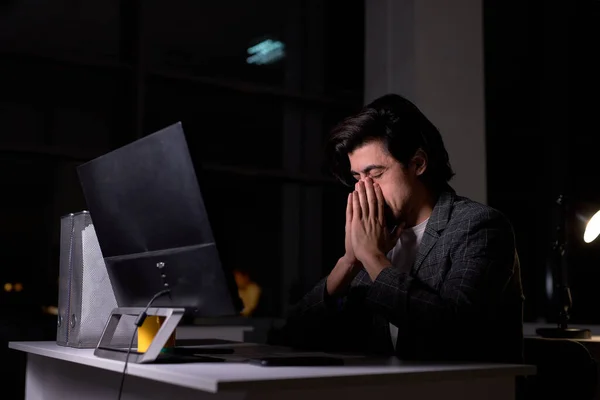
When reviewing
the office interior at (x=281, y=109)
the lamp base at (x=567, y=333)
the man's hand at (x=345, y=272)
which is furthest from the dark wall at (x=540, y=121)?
the man's hand at (x=345, y=272)

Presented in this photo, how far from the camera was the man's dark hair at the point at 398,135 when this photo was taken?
188 centimetres

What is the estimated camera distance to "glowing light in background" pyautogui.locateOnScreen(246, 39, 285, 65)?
3768 millimetres

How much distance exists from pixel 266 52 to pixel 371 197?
215 cm

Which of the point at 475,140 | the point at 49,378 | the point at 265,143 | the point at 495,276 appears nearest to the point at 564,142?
the point at 475,140

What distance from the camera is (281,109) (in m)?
3.80

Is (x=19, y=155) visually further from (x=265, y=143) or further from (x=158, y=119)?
(x=265, y=143)

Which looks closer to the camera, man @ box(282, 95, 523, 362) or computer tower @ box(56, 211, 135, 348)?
man @ box(282, 95, 523, 362)

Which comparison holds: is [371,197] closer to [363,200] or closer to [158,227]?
[363,200]

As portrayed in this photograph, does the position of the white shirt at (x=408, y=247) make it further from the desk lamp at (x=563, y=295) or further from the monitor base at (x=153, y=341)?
the desk lamp at (x=563, y=295)

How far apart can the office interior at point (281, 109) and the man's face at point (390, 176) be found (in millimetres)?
1330

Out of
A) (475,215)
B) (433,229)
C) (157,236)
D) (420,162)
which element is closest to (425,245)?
(433,229)

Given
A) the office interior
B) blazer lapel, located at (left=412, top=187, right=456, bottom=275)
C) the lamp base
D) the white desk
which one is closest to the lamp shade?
the lamp base

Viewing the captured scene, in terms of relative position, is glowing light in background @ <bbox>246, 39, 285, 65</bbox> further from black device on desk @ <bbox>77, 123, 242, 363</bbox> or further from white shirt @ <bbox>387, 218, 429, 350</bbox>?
black device on desk @ <bbox>77, 123, 242, 363</bbox>

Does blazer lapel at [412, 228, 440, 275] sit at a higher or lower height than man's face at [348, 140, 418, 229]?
lower
